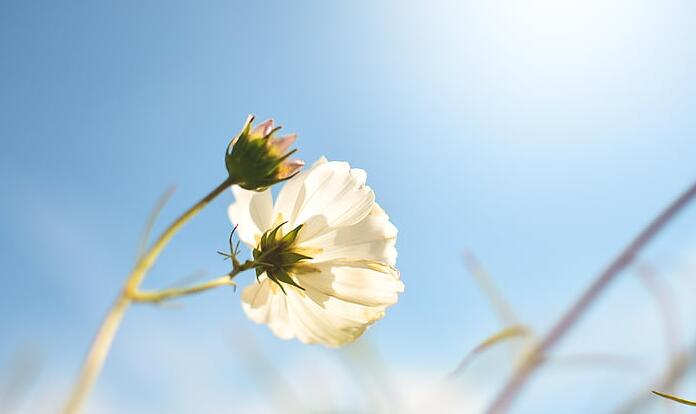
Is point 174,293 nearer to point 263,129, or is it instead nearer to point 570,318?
point 263,129

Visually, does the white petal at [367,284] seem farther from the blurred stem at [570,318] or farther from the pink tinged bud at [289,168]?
the blurred stem at [570,318]

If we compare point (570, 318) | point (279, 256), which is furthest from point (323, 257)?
point (570, 318)

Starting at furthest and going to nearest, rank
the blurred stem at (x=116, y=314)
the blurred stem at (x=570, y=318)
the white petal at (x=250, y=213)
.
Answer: the blurred stem at (x=570, y=318), the white petal at (x=250, y=213), the blurred stem at (x=116, y=314)

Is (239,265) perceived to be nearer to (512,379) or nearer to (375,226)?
(375,226)

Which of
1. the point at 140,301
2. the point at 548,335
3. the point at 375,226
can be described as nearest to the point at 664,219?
the point at 548,335

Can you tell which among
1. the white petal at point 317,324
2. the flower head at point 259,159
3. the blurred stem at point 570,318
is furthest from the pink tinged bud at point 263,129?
the blurred stem at point 570,318
